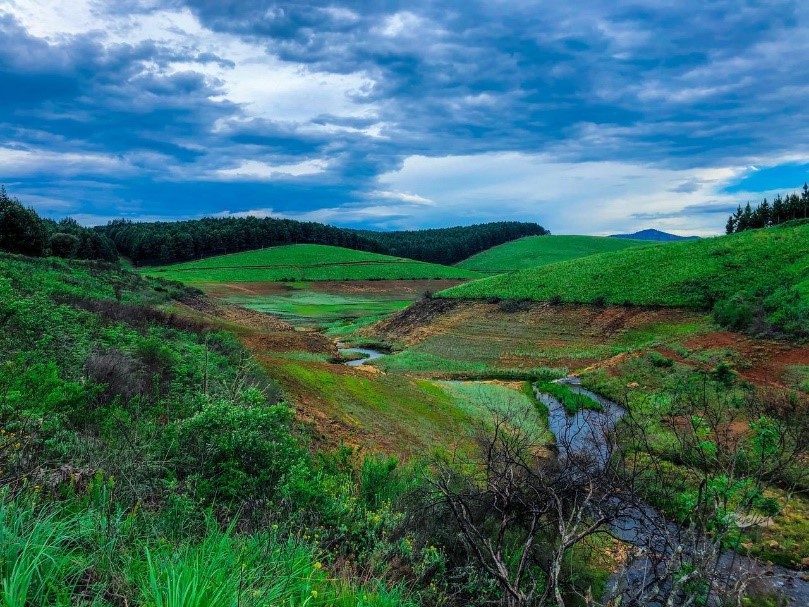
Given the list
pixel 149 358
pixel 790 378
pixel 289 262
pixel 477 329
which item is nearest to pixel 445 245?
pixel 289 262

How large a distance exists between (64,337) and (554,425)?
65.2 feet

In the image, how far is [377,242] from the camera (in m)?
176

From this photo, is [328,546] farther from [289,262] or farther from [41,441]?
[289,262]

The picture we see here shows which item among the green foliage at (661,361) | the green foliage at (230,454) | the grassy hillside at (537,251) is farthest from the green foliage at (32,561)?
the grassy hillside at (537,251)

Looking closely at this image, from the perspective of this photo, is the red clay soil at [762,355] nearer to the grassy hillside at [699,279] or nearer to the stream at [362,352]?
the grassy hillside at [699,279]

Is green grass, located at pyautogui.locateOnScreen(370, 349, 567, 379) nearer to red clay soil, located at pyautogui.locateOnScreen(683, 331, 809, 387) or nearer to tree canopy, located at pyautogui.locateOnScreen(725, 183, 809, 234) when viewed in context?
red clay soil, located at pyautogui.locateOnScreen(683, 331, 809, 387)

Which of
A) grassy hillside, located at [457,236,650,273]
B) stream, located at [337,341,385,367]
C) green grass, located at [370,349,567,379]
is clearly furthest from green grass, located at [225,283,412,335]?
grassy hillside, located at [457,236,650,273]

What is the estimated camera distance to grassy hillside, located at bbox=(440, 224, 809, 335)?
39.7 m

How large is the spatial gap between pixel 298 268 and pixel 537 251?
3288 inches

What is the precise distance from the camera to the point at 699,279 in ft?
165

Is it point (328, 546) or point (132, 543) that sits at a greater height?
point (132, 543)

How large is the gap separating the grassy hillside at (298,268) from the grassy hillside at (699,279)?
160ft

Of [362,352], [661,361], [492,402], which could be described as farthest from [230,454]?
[362,352]

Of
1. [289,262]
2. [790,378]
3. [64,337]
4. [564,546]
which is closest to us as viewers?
[564,546]
